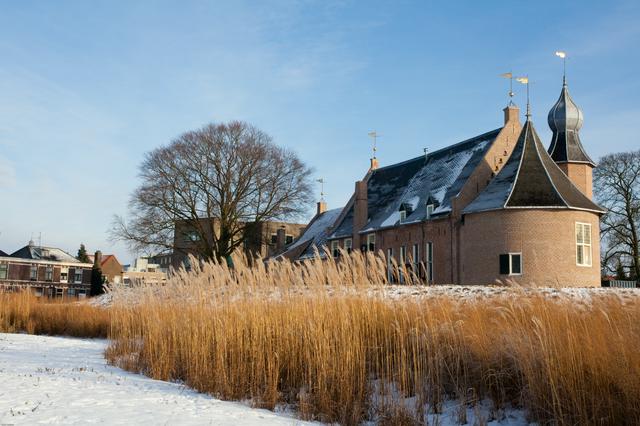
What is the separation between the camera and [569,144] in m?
31.9

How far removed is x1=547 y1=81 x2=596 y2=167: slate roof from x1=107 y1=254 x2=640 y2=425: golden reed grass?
24.4m

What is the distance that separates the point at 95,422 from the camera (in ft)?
21.9

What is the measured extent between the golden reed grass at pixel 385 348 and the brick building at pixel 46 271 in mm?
50049

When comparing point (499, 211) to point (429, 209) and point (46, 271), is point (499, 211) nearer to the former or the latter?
point (429, 209)

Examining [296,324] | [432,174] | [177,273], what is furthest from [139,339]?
[432,174]

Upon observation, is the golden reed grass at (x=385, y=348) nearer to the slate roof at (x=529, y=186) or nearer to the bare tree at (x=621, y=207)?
the slate roof at (x=529, y=186)

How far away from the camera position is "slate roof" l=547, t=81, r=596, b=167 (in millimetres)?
31750

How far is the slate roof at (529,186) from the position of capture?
2628 centimetres

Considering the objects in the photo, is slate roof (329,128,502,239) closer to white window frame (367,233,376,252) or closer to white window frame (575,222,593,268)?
white window frame (367,233,376,252)

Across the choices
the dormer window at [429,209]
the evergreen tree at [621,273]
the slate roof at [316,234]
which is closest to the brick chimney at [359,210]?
the slate roof at [316,234]

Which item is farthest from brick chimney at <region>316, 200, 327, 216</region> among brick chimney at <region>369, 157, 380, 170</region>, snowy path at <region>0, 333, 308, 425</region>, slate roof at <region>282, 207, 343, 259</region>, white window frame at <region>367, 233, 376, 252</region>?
snowy path at <region>0, 333, 308, 425</region>

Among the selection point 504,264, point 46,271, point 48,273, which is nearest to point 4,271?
point 46,271

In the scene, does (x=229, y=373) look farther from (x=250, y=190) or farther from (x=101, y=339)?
(x=250, y=190)

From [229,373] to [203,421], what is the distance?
237 centimetres
